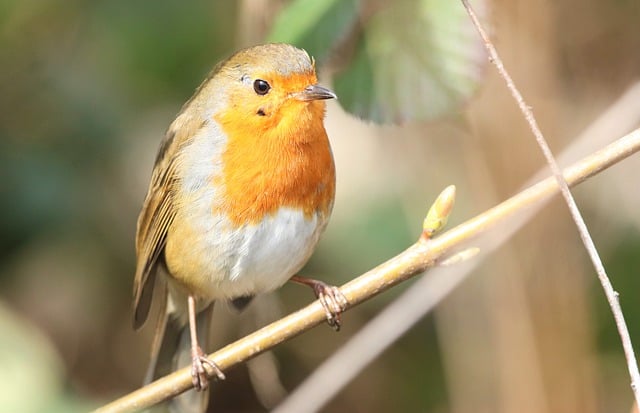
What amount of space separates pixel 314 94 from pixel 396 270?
69 cm

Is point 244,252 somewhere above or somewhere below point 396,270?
above

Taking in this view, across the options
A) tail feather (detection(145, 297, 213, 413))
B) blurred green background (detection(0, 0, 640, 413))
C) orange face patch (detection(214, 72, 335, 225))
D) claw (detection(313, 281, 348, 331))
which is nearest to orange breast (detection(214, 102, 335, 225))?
orange face patch (detection(214, 72, 335, 225))

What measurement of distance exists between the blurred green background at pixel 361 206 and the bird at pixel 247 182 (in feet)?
2.51

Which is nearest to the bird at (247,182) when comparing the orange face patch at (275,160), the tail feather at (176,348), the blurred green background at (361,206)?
the orange face patch at (275,160)

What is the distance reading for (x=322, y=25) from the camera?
7.89 feet

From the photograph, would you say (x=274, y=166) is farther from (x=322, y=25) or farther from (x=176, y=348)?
(x=176, y=348)

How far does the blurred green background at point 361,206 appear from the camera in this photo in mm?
3771

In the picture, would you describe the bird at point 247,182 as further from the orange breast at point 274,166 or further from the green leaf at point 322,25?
the green leaf at point 322,25

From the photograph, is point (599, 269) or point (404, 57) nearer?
point (599, 269)

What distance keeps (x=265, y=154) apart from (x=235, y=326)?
1.99m

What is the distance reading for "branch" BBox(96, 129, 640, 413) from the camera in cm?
204

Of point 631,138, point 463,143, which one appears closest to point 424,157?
point 463,143

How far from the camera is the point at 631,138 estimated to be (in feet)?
6.58

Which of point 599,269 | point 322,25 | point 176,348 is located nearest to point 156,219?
point 176,348
